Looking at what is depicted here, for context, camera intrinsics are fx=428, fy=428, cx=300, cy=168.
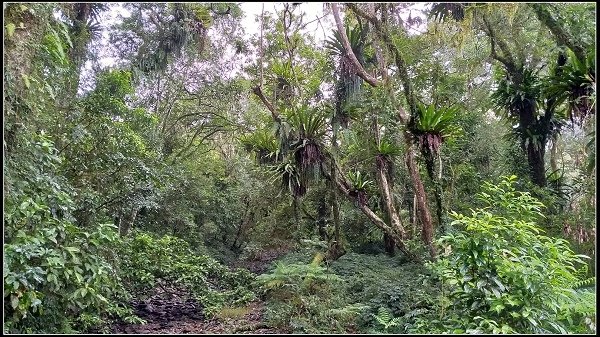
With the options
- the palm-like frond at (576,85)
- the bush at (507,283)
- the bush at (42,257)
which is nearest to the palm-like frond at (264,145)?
the bush at (42,257)

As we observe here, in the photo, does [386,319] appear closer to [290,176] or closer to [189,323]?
[189,323]

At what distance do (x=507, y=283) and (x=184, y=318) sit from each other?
3909 mm

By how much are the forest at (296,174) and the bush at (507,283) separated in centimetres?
2

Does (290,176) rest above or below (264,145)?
below

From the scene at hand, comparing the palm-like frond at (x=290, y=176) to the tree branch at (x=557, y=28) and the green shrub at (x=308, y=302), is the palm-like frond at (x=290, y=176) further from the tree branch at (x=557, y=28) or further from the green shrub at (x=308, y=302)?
the tree branch at (x=557, y=28)

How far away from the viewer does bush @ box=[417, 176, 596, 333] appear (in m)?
2.98

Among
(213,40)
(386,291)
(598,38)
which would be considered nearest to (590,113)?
(598,38)

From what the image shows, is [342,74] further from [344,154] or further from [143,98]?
[143,98]

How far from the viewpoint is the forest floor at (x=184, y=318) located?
4734 mm

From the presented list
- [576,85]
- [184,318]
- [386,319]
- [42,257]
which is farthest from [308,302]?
[576,85]

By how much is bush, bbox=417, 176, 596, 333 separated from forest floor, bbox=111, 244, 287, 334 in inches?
85.3

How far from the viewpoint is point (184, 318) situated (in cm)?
543

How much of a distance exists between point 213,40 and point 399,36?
14.2 feet

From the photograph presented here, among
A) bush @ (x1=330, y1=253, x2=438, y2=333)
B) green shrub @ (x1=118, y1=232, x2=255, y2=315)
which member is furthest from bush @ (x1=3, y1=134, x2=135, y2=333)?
bush @ (x1=330, y1=253, x2=438, y2=333)
